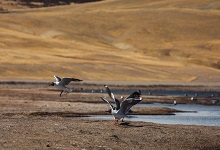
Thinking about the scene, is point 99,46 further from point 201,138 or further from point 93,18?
point 201,138

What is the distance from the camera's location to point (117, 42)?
9156 cm

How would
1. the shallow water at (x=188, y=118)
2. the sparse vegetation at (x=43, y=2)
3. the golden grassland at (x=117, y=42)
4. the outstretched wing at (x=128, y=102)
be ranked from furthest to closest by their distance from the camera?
the sparse vegetation at (x=43, y=2) < the golden grassland at (x=117, y=42) < the shallow water at (x=188, y=118) < the outstretched wing at (x=128, y=102)

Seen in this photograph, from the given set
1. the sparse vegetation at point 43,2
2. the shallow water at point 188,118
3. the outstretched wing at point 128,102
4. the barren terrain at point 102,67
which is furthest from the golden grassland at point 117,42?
the outstretched wing at point 128,102

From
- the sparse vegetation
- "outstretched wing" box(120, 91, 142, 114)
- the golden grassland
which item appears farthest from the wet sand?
the sparse vegetation

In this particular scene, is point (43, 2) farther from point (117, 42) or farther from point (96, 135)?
point (96, 135)

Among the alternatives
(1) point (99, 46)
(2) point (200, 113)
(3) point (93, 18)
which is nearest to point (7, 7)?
(3) point (93, 18)

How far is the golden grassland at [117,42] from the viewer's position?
6462cm

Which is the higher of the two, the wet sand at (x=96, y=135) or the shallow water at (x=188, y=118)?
the wet sand at (x=96, y=135)

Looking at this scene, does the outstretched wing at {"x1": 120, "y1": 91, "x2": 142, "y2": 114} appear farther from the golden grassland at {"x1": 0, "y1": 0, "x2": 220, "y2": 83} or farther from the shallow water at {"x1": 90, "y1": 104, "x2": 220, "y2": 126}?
the golden grassland at {"x1": 0, "y1": 0, "x2": 220, "y2": 83}

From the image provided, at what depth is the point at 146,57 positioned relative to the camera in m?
80.3

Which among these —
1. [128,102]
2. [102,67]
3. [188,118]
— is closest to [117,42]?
[102,67]

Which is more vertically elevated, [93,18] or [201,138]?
[201,138]

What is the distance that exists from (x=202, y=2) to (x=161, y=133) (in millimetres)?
95048

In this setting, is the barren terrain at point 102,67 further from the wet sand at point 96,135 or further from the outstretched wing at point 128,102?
the outstretched wing at point 128,102
